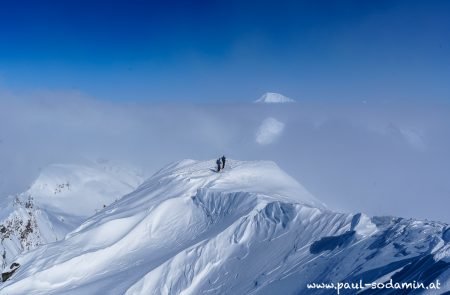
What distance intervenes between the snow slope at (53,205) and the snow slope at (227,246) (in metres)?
37.8

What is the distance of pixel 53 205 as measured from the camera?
142 m

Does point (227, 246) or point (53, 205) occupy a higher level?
point (227, 246)

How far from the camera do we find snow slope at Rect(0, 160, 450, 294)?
16.2m

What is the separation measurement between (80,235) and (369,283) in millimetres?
19990

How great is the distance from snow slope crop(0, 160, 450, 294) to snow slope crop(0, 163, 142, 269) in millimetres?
37760

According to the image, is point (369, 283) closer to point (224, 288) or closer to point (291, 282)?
point (291, 282)

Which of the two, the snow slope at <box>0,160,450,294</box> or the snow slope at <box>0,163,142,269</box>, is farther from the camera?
the snow slope at <box>0,163,142,269</box>

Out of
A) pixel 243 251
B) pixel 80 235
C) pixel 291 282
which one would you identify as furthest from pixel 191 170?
pixel 291 282

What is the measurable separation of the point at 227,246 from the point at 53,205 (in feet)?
442

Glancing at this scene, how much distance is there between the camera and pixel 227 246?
22.5 metres

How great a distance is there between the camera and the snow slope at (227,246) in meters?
16.2

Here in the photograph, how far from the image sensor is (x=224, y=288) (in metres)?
19.5

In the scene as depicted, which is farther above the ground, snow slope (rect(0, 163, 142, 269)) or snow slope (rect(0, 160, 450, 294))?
snow slope (rect(0, 160, 450, 294))

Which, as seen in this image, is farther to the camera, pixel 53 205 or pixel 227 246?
pixel 53 205
